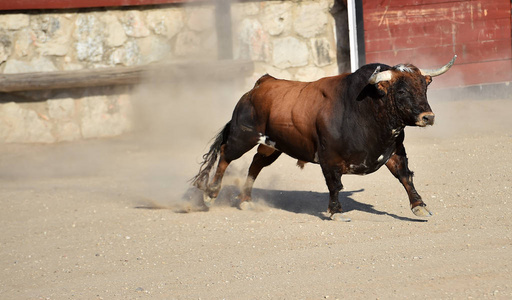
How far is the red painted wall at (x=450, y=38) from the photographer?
11.3 m

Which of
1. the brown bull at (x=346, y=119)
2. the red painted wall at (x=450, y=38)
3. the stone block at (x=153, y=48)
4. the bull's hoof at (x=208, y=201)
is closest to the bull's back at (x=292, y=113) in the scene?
the brown bull at (x=346, y=119)

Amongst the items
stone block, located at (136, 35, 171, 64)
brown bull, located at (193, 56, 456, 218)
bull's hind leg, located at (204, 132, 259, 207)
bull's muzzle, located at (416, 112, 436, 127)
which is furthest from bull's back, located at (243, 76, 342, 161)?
stone block, located at (136, 35, 171, 64)

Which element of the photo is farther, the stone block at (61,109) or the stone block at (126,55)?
the stone block at (126,55)

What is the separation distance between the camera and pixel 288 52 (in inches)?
445

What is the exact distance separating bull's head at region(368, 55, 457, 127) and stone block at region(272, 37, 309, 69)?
5.61 metres

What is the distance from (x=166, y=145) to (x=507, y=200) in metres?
5.34

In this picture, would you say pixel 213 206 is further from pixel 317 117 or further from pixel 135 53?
pixel 135 53

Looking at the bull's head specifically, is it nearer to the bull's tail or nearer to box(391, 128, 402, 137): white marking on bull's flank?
box(391, 128, 402, 137): white marking on bull's flank

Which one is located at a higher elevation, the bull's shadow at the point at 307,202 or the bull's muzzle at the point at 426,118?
the bull's muzzle at the point at 426,118

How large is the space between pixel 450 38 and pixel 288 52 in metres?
2.50

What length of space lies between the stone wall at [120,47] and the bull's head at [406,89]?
5633 millimetres

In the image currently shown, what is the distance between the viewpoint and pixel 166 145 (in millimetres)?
10320

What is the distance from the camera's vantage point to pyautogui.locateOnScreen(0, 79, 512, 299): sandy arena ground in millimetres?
4578

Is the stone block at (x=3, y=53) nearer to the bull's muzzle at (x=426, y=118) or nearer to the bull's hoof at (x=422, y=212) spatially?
the bull's hoof at (x=422, y=212)
